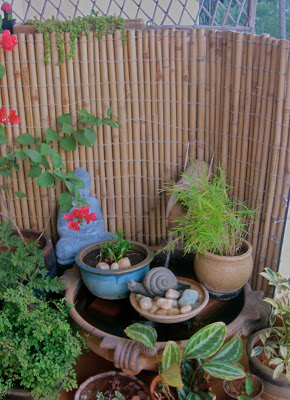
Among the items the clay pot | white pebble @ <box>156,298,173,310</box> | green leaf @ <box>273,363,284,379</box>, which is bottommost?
the clay pot

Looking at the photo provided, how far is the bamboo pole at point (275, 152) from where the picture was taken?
7.72 feet

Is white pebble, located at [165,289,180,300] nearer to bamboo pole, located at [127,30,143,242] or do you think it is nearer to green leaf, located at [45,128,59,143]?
bamboo pole, located at [127,30,143,242]

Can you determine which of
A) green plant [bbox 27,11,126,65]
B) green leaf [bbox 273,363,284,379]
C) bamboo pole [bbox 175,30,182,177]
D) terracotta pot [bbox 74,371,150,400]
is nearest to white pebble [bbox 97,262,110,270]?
terracotta pot [bbox 74,371,150,400]

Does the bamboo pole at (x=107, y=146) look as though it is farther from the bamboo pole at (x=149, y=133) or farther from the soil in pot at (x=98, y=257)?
the soil in pot at (x=98, y=257)

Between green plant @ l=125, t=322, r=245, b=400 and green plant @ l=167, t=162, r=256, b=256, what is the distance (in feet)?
1.84

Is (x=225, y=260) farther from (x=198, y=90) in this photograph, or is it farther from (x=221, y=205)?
(x=198, y=90)

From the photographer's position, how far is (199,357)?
2033 mm

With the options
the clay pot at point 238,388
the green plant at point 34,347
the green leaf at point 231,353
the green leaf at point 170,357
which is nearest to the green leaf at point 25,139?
the green plant at point 34,347

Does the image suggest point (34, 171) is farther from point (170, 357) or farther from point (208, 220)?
point (170, 357)

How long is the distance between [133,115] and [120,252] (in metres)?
0.92

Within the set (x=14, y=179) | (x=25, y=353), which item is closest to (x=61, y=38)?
(x=14, y=179)

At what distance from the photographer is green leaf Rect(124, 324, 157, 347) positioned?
6.88 ft

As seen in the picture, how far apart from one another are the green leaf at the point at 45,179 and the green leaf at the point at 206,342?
1.33m

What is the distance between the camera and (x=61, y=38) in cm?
281
